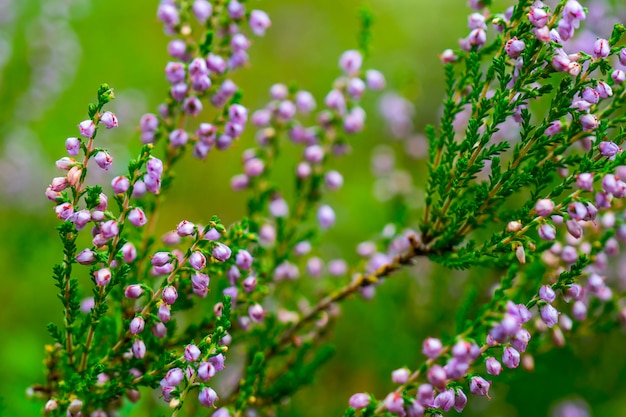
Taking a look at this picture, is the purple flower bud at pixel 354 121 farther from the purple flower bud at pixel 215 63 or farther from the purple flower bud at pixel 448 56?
the purple flower bud at pixel 215 63

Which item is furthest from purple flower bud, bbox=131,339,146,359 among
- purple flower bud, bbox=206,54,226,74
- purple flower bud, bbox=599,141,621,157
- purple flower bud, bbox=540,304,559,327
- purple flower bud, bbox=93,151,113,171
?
purple flower bud, bbox=599,141,621,157

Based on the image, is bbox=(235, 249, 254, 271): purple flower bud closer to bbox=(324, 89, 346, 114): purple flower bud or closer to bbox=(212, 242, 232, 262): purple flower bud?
bbox=(212, 242, 232, 262): purple flower bud

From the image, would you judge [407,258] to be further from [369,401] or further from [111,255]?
[111,255]

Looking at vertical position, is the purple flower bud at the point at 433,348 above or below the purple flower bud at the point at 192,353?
below

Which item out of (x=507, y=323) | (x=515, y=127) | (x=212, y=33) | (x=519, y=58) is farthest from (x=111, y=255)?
(x=515, y=127)

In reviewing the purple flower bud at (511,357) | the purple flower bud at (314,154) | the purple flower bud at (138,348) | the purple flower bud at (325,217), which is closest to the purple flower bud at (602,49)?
the purple flower bud at (511,357)
